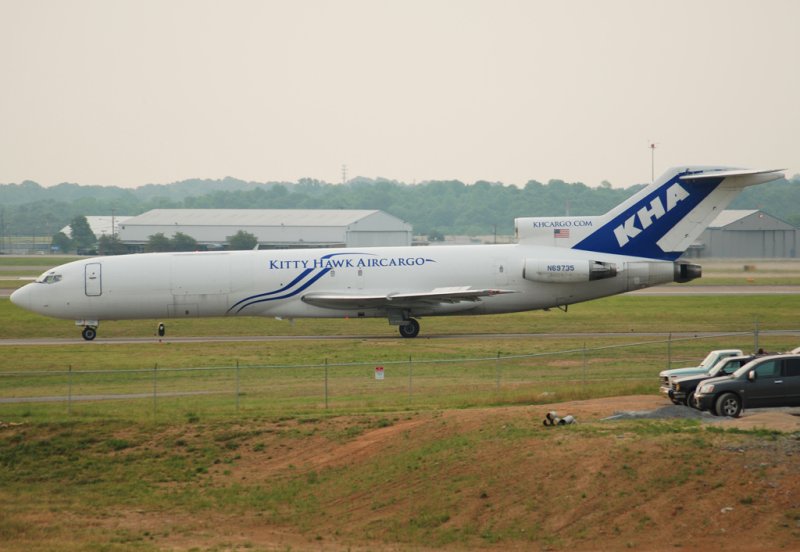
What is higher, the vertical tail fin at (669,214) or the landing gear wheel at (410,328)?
the vertical tail fin at (669,214)

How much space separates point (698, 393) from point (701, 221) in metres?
22.2

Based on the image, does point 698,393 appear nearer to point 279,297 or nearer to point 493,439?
point 493,439

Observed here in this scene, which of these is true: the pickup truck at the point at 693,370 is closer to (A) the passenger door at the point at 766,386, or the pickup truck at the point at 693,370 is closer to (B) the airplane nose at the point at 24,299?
(A) the passenger door at the point at 766,386

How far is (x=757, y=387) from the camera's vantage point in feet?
87.6

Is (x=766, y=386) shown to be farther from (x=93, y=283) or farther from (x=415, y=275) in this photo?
(x=93, y=283)

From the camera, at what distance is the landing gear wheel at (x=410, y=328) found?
158 feet

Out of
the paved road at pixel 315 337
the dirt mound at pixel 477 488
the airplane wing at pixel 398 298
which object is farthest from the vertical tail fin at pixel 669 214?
the dirt mound at pixel 477 488

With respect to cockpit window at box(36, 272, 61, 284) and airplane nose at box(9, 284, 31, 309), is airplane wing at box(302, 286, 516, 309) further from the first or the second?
airplane nose at box(9, 284, 31, 309)

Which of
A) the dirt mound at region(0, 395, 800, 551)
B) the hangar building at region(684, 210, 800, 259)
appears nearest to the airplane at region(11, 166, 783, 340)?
the dirt mound at region(0, 395, 800, 551)

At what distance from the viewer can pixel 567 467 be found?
22812 mm

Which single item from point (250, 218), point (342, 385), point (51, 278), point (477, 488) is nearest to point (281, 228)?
point (250, 218)

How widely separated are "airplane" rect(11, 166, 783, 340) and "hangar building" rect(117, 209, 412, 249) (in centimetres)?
6272

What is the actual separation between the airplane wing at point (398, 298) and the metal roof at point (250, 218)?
226 feet

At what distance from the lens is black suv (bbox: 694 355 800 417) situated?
26.6m
